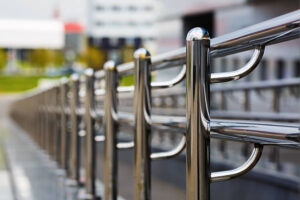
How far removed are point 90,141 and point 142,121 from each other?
133 cm

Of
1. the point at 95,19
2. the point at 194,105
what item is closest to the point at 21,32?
the point at 194,105

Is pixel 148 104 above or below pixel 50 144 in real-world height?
above

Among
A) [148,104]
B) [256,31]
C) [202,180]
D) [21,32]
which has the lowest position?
[202,180]

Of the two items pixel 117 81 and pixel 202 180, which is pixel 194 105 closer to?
pixel 202 180

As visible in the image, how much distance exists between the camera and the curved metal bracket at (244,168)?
1.63 m

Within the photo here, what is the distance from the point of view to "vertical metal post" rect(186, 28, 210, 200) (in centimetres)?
172

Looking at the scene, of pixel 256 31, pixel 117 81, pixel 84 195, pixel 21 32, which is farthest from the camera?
pixel 21 32

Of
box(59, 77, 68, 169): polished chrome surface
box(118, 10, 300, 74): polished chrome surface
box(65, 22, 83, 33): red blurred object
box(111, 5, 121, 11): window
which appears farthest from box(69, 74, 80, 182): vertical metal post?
box(111, 5, 121, 11): window

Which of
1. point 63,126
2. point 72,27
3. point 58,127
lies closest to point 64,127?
point 63,126

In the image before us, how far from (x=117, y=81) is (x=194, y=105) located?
4.40ft

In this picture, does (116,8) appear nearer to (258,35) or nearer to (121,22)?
(121,22)

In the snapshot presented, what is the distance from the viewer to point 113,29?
102 meters

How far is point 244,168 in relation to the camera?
1.68m

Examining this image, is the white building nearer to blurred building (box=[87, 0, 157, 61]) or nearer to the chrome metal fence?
blurred building (box=[87, 0, 157, 61])
